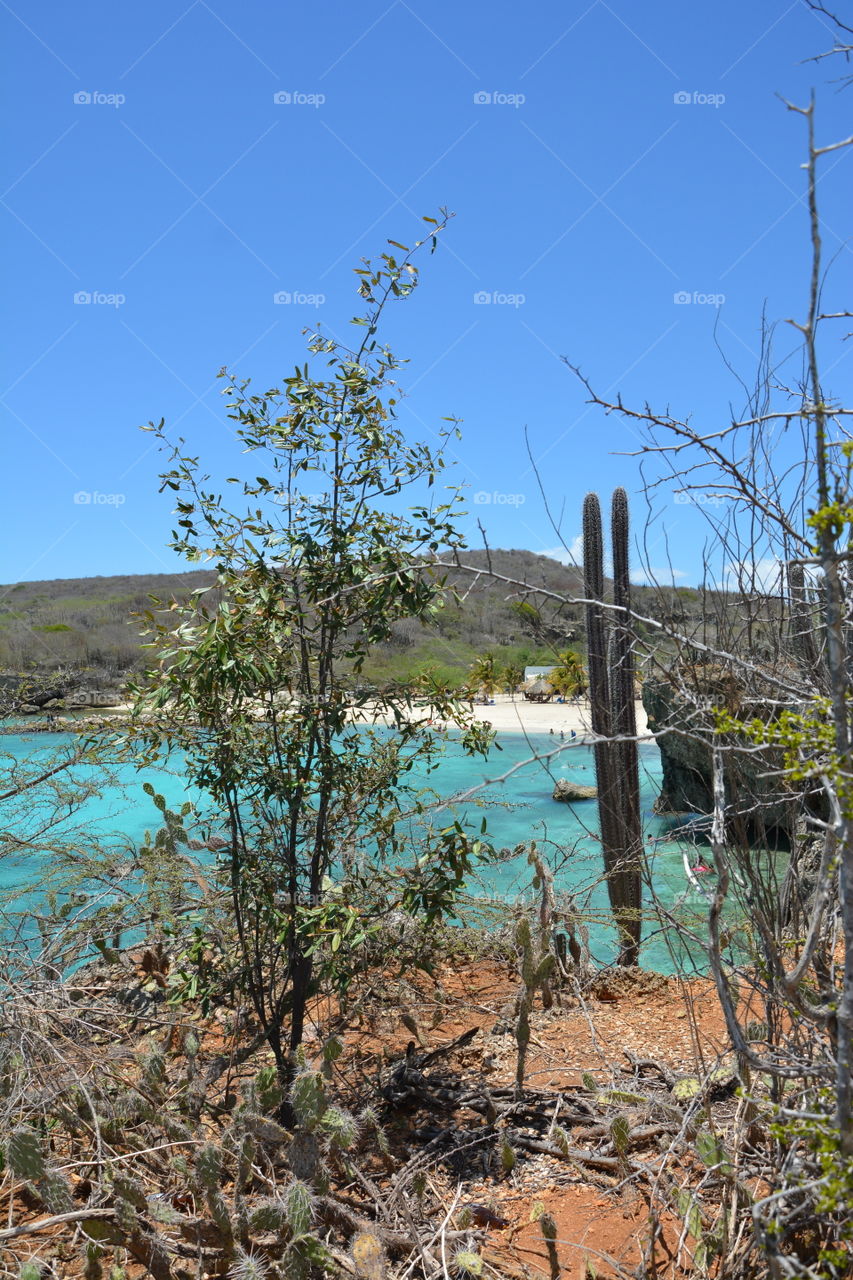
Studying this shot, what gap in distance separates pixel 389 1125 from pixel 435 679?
1777 millimetres

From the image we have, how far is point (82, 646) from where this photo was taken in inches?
976

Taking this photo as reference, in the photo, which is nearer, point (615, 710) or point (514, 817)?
point (615, 710)

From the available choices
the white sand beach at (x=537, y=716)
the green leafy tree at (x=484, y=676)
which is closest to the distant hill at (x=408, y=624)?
the green leafy tree at (x=484, y=676)

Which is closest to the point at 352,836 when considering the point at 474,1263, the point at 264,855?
the point at 264,855

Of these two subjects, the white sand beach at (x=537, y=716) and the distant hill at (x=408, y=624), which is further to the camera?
the white sand beach at (x=537, y=716)

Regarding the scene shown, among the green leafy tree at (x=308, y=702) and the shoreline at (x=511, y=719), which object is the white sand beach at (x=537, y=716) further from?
the green leafy tree at (x=308, y=702)

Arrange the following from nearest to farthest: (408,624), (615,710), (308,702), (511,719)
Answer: (308,702)
(615,710)
(408,624)
(511,719)

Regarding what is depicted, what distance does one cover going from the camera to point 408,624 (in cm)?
1594

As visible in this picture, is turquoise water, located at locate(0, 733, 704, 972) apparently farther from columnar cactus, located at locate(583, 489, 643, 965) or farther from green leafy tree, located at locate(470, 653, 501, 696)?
green leafy tree, located at locate(470, 653, 501, 696)

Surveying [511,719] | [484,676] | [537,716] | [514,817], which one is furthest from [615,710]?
[511,719]

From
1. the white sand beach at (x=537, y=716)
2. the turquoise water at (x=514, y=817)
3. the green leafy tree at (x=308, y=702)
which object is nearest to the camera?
the green leafy tree at (x=308, y=702)

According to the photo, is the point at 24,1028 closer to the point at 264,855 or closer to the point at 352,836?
the point at 264,855

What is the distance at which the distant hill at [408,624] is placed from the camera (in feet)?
12.3

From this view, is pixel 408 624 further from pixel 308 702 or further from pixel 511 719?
pixel 511 719
